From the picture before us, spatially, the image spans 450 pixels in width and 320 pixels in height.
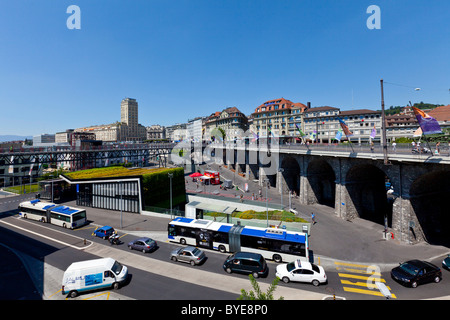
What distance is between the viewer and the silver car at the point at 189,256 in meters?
20.9

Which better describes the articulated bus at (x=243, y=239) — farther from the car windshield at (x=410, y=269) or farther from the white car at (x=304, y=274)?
the car windshield at (x=410, y=269)

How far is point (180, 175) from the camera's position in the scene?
47250mm

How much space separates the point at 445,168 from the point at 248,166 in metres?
51.1

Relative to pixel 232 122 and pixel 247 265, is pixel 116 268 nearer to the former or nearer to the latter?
pixel 247 265

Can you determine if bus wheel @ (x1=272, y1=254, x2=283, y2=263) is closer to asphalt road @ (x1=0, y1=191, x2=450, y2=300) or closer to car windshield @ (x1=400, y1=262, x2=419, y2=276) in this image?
asphalt road @ (x1=0, y1=191, x2=450, y2=300)

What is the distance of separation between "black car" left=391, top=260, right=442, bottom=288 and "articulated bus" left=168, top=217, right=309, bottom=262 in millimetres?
7396

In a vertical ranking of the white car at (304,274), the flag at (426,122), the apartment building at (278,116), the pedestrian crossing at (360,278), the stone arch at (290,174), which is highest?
the apartment building at (278,116)

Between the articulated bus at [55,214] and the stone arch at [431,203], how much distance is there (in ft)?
142

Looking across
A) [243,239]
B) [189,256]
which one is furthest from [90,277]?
[243,239]

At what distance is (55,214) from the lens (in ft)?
105

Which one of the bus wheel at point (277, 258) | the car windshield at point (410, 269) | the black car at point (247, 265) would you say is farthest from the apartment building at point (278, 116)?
the black car at point (247, 265)
